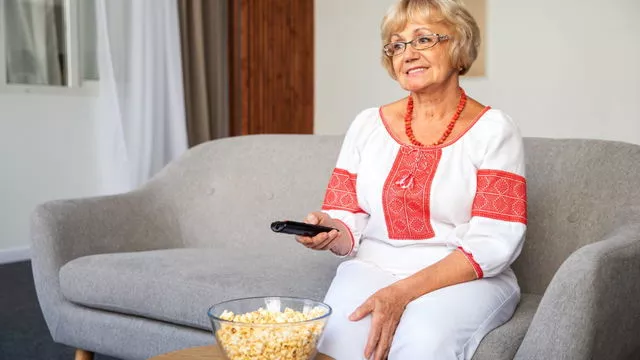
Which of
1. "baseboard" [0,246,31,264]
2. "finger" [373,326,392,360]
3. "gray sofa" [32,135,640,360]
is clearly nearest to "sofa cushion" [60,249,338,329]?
"gray sofa" [32,135,640,360]

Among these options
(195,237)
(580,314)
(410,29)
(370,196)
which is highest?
(410,29)

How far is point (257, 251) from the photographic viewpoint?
8.00ft

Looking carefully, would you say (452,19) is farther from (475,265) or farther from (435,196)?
(475,265)

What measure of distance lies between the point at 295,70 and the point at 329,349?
4.81m

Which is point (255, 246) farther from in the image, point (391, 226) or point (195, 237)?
point (391, 226)

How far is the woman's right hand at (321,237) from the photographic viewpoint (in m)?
1.57

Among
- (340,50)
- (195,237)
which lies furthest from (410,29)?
(340,50)

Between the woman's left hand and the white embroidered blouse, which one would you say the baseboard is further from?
the woman's left hand

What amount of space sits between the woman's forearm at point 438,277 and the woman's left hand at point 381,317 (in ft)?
0.10

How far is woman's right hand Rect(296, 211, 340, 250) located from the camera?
1.57m

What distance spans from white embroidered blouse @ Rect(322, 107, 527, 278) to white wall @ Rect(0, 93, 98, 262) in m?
3.10

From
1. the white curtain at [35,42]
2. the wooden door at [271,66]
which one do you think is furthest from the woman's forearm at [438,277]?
the wooden door at [271,66]

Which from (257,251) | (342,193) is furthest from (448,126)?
(257,251)

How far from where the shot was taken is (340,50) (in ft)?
20.1
